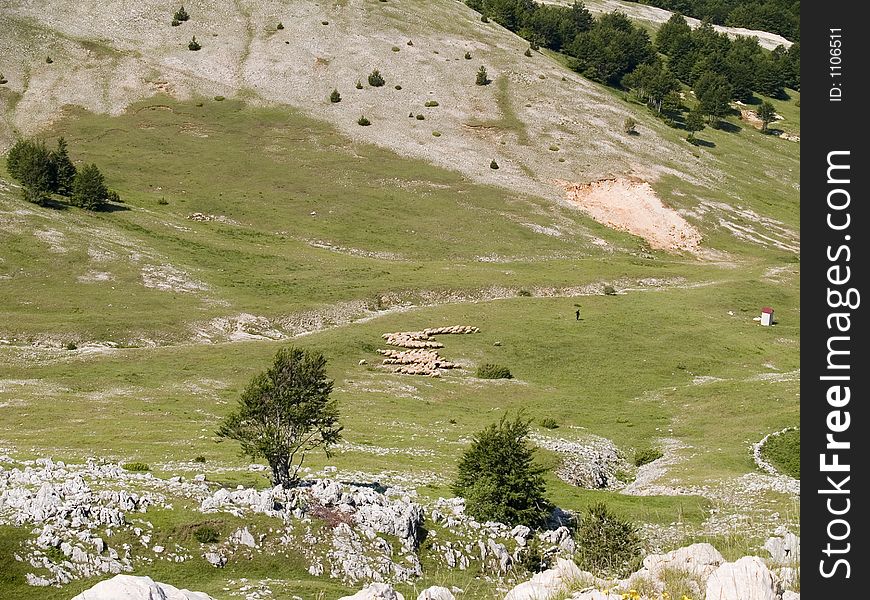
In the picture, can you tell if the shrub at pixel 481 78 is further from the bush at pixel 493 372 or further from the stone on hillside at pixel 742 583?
the stone on hillside at pixel 742 583

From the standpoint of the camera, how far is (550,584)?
16.1 meters

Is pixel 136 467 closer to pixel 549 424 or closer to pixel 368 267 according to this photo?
pixel 549 424

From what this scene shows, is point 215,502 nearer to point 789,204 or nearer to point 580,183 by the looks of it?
point 580,183

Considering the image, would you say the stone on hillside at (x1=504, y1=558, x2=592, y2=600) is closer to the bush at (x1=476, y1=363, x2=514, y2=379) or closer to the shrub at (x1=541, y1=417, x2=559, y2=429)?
the shrub at (x1=541, y1=417, x2=559, y2=429)

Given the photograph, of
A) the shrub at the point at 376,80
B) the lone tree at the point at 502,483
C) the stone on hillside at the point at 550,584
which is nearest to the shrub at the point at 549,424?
the lone tree at the point at 502,483

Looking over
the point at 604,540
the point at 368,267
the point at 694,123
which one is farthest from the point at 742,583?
the point at 694,123

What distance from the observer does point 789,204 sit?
15800cm

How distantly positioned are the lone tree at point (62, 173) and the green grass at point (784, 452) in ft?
326

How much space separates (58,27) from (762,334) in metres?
164

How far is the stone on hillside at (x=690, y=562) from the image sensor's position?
15.8 metres

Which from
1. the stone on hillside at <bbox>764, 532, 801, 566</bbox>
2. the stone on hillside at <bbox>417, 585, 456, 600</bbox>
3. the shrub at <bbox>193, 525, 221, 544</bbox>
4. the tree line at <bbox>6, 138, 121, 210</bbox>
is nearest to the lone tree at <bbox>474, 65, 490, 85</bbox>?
the tree line at <bbox>6, 138, 121, 210</bbox>

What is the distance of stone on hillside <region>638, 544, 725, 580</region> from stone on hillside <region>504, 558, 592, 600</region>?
1.43 meters

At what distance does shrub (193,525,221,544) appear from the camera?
1282 inches

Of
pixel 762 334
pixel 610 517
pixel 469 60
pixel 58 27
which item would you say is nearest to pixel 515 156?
pixel 469 60
